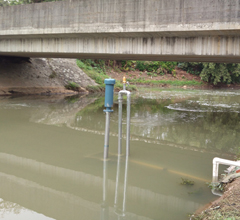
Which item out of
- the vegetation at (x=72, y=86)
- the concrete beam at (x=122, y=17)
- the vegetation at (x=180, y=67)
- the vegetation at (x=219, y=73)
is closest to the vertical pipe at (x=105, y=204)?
the concrete beam at (x=122, y=17)

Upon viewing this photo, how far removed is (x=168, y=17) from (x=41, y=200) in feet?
26.2

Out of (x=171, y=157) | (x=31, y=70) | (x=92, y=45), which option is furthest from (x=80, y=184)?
(x=31, y=70)

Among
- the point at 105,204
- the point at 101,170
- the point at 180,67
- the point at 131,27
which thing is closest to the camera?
the point at 105,204

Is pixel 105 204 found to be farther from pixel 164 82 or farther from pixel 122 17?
pixel 164 82

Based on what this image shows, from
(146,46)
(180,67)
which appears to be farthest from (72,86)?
(180,67)

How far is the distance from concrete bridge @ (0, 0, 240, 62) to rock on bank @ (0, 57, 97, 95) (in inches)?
276

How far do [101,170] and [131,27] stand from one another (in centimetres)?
687

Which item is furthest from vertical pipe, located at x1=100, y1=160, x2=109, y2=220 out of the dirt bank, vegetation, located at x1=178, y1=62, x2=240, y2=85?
vegetation, located at x1=178, y1=62, x2=240, y2=85

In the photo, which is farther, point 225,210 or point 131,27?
point 131,27

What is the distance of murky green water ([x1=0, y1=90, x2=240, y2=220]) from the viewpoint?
436 centimetres

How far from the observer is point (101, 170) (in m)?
5.88

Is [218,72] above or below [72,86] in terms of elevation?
above

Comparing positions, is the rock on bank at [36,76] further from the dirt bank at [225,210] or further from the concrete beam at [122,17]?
the dirt bank at [225,210]

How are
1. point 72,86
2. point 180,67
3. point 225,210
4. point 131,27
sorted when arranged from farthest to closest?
1. point 180,67
2. point 72,86
3. point 131,27
4. point 225,210
